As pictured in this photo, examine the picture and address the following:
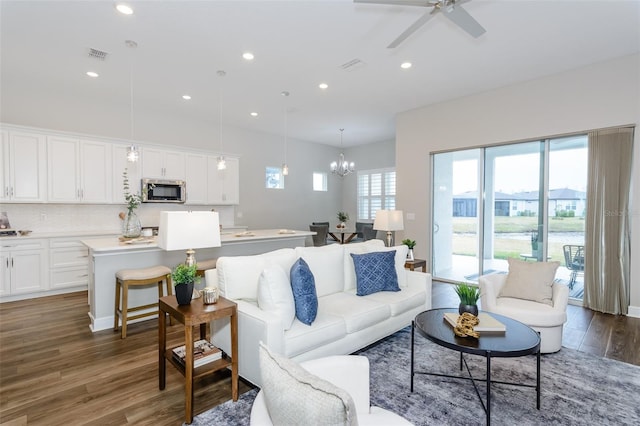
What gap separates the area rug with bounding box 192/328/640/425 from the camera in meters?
2.01

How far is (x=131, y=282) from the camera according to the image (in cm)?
328

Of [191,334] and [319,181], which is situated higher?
[319,181]

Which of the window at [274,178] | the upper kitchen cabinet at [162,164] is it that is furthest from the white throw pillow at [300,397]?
the window at [274,178]

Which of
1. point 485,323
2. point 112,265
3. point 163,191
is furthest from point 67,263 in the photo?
point 485,323

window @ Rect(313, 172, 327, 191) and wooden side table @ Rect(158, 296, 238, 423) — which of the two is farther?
window @ Rect(313, 172, 327, 191)

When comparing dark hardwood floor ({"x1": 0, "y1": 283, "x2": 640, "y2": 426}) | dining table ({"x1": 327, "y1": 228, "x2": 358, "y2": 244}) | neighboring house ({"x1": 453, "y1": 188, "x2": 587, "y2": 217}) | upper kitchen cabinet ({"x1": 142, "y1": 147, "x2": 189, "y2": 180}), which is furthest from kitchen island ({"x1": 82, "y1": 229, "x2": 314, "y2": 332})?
neighboring house ({"x1": 453, "y1": 188, "x2": 587, "y2": 217})

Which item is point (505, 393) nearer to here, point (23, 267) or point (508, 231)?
point (508, 231)

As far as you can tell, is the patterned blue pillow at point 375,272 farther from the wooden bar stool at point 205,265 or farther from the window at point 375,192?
the window at point 375,192

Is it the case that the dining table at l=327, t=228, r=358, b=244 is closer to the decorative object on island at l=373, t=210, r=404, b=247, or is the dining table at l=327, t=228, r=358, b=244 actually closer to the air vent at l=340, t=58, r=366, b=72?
the decorative object on island at l=373, t=210, r=404, b=247

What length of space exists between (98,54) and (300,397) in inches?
185

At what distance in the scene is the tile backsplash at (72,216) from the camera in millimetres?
4848

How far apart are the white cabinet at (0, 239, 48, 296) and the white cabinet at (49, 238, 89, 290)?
3.5 inches

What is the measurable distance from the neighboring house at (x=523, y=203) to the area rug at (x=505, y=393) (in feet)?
7.79

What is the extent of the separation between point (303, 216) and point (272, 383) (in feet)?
25.8
